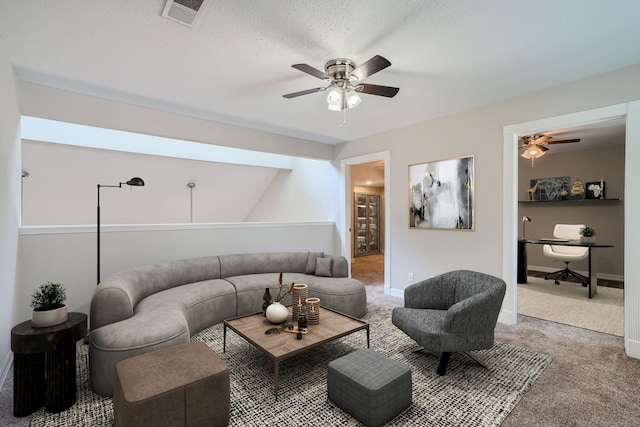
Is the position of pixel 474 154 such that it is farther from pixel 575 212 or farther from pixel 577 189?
pixel 575 212

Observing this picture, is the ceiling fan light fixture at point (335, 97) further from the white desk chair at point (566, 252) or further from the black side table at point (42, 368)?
the white desk chair at point (566, 252)

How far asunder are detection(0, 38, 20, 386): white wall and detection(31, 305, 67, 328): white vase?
66 centimetres

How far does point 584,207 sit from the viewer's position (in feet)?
19.8

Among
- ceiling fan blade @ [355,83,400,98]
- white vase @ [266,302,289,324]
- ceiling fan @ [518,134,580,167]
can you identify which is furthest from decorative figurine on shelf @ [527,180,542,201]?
white vase @ [266,302,289,324]

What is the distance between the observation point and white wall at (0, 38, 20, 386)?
7.72 feet

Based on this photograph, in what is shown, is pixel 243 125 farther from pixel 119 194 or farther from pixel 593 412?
pixel 593 412

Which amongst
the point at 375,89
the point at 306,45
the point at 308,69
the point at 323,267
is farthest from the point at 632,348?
the point at 306,45

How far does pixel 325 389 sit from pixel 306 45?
2687 millimetres

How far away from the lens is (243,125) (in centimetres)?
448

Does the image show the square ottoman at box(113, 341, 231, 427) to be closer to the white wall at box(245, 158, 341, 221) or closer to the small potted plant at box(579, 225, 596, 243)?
the white wall at box(245, 158, 341, 221)

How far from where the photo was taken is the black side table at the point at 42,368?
1.90m

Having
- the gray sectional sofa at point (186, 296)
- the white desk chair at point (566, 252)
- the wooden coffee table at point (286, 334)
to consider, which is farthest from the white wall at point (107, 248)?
the white desk chair at point (566, 252)

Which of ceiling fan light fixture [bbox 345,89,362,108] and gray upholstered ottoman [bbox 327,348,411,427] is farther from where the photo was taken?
ceiling fan light fixture [bbox 345,89,362,108]

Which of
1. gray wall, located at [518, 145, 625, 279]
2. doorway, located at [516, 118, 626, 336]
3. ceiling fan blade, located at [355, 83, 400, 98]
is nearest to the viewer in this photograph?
ceiling fan blade, located at [355, 83, 400, 98]
